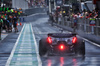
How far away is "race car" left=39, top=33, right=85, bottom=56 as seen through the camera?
16922 millimetres

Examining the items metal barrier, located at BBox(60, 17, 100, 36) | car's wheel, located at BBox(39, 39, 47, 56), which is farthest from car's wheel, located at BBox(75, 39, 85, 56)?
metal barrier, located at BBox(60, 17, 100, 36)

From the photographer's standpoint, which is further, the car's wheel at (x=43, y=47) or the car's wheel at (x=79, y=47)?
the car's wheel at (x=43, y=47)

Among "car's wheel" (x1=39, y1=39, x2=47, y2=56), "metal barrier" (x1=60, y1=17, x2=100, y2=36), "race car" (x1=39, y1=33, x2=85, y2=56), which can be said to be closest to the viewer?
"race car" (x1=39, y1=33, x2=85, y2=56)

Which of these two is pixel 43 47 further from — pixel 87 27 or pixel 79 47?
pixel 87 27

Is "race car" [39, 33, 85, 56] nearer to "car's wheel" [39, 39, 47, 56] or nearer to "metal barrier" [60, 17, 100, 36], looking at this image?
"car's wheel" [39, 39, 47, 56]

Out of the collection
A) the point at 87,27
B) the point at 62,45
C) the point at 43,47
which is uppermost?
the point at 62,45

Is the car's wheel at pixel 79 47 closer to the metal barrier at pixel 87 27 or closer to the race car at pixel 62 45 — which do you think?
the race car at pixel 62 45

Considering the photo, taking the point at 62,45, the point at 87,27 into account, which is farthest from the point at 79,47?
the point at 87,27

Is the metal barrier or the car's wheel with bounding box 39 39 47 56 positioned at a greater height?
the car's wheel with bounding box 39 39 47 56

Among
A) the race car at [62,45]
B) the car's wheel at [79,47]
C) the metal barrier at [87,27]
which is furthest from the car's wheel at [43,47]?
the metal barrier at [87,27]

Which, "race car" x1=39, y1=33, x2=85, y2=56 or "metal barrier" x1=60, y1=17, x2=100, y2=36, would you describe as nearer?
"race car" x1=39, y1=33, x2=85, y2=56

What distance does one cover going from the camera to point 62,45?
55.4 ft

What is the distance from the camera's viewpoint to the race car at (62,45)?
16.9 m

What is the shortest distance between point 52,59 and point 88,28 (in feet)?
57.9
